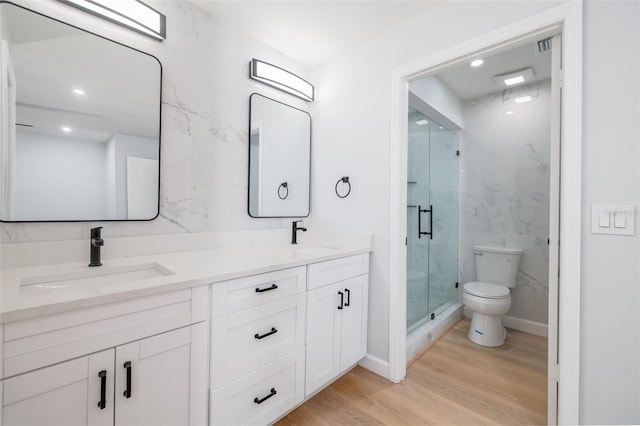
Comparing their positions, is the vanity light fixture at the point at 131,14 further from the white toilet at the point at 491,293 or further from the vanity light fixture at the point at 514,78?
the white toilet at the point at 491,293

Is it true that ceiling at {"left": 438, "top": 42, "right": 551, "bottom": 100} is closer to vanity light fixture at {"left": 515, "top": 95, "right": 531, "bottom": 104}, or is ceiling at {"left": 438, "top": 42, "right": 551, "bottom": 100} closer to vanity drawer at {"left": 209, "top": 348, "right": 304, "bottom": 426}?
vanity light fixture at {"left": 515, "top": 95, "right": 531, "bottom": 104}

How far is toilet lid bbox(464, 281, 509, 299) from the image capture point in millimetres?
2434

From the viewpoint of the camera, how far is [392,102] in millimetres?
1922

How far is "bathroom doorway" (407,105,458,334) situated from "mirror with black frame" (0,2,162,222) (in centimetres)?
200

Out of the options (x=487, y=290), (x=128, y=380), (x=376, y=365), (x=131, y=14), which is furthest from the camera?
(x=487, y=290)

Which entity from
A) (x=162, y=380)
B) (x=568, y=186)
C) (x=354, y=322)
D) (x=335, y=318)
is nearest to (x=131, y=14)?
(x=162, y=380)

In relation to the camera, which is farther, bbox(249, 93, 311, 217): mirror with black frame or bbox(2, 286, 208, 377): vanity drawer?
bbox(249, 93, 311, 217): mirror with black frame

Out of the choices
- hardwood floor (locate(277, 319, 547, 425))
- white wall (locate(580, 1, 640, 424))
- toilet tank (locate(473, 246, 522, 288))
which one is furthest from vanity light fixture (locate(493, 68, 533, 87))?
hardwood floor (locate(277, 319, 547, 425))

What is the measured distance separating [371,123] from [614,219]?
1.39 meters

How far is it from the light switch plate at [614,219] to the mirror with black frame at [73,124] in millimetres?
2173

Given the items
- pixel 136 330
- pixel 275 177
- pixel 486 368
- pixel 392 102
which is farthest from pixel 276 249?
pixel 486 368

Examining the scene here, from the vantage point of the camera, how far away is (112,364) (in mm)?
956

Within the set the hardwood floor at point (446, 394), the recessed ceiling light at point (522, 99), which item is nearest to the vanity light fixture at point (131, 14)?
the hardwood floor at point (446, 394)

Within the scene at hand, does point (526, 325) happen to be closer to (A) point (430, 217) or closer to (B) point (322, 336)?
(A) point (430, 217)
